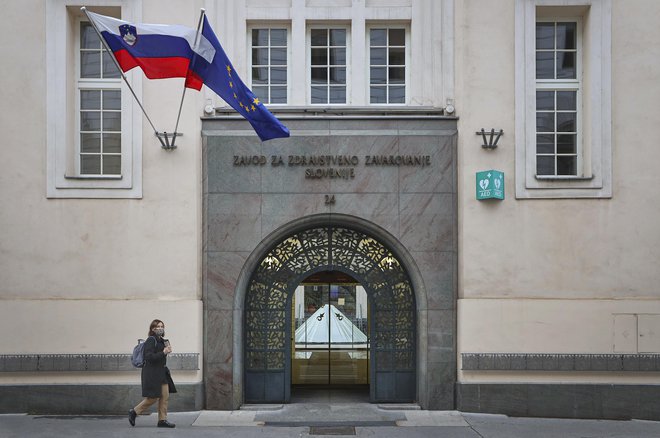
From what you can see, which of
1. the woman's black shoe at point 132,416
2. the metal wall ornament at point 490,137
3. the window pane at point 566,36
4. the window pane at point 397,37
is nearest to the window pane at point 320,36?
the window pane at point 397,37

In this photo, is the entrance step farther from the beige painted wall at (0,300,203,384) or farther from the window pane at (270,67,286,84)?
the window pane at (270,67,286,84)

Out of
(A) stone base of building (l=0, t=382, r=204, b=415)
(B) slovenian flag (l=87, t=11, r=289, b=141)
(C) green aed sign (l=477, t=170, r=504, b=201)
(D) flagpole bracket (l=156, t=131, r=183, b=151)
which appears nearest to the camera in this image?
(B) slovenian flag (l=87, t=11, r=289, b=141)

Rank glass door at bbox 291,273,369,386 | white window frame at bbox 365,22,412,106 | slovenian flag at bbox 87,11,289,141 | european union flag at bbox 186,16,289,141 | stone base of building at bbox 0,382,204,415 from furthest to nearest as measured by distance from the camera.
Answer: glass door at bbox 291,273,369,386 < white window frame at bbox 365,22,412,106 < stone base of building at bbox 0,382,204,415 < european union flag at bbox 186,16,289,141 < slovenian flag at bbox 87,11,289,141

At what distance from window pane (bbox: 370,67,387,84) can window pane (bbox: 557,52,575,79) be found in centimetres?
328

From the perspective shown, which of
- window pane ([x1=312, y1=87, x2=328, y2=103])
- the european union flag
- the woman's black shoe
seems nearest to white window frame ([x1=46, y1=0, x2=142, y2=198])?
the european union flag

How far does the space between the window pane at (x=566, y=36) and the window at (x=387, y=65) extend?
2929 millimetres

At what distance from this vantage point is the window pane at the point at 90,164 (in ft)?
44.5

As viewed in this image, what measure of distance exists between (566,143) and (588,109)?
0.73 m

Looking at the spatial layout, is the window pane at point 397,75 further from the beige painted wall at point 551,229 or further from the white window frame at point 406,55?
the beige painted wall at point 551,229

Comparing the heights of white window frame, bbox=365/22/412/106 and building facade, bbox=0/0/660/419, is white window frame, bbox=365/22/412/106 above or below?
above

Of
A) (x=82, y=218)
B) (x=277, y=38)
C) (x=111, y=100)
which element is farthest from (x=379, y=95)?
(x=82, y=218)

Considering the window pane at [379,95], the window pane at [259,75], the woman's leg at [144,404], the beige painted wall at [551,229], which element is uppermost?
the window pane at [259,75]

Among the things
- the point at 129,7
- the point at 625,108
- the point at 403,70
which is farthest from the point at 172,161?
the point at 625,108

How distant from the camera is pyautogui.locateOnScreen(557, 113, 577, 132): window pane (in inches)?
533
